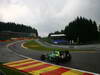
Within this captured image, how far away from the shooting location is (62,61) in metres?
13.8

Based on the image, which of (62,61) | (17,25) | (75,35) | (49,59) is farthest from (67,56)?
Result: (17,25)

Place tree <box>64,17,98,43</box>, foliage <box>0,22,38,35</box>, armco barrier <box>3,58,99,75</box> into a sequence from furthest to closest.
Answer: foliage <box>0,22,38,35</box>
tree <box>64,17,98,43</box>
armco barrier <box>3,58,99,75</box>

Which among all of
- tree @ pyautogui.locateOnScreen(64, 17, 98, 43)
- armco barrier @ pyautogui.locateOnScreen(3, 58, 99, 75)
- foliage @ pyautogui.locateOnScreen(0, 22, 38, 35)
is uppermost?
foliage @ pyautogui.locateOnScreen(0, 22, 38, 35)

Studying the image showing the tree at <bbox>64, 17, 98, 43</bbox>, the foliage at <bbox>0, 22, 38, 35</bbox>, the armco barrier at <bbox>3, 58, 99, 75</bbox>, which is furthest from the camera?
the foliage at <bbox>0, 22, 38, 35</bbox>

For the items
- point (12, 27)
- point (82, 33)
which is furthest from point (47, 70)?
point (12, 27)

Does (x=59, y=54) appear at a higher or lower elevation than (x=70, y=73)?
higher

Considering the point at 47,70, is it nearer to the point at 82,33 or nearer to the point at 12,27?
the point at 82,33

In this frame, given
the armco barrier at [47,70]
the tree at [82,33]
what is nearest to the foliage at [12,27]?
the tree at [82,33]

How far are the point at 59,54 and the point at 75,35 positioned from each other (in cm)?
4119

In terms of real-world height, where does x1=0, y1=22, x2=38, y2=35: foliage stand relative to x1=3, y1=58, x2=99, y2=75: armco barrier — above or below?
above

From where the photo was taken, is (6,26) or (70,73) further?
(6,26)

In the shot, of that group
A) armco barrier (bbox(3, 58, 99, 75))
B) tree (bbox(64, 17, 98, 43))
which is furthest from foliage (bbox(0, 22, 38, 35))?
armco barrier (bbox(3, 58, 99, 75))

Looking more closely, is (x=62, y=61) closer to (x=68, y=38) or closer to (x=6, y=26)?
(x=68, y=38)

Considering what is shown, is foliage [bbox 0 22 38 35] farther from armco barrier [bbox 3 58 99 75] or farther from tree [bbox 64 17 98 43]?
armco barrier [bbox 3 58 99 75]
